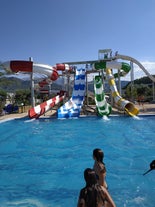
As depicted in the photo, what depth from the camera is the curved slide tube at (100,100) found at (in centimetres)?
1340

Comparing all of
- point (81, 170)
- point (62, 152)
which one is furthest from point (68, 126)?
point (81, 170)

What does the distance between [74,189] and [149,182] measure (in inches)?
51.0

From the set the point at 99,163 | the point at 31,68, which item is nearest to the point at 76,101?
the point at 31,68

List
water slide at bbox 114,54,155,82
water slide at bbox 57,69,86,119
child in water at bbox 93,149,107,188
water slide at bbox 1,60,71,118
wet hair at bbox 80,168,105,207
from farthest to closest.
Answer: water slide at bbox 114,54,155,82 → water slide at bbox 57,69,86,119 → water slide at bbox 1,60,71,118 → child in water at bbox 93,149,107,188 → wet hair at bbox 80,168,105,207

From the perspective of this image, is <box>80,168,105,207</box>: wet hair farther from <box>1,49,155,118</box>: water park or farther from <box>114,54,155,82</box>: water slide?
<box>114,54,155,82</box>: water slide

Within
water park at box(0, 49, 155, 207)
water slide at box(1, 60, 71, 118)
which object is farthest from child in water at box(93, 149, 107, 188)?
water slide at box(1, 60, 71, 118)

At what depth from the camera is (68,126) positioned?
1092cm

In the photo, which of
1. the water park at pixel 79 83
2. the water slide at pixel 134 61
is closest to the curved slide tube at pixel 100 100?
the water park at pixel 79 83

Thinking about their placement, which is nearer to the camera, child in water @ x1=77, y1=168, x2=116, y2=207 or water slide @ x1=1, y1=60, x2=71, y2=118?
child in water @ x1=77, y1=168, x2=116, y2=207

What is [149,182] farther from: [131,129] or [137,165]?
[131,129]

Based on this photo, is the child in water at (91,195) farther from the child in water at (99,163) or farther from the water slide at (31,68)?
the water slide at (31,68)

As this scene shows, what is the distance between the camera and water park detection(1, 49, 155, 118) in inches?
509

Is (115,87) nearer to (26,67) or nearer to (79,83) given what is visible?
(79,83)

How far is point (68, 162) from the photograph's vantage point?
224 inches
